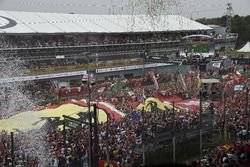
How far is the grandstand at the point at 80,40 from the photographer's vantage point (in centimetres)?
3828

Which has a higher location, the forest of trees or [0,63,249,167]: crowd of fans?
the forest of trees

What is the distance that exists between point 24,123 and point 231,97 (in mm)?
11752

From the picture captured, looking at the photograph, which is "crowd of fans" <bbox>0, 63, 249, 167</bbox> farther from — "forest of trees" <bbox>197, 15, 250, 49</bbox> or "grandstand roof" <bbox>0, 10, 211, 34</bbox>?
"forest of trees" <bbox>197, 15, 250, 49</bbox>

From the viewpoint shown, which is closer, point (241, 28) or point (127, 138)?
point (127, 138)

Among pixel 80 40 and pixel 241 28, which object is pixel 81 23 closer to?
pixel 80 40

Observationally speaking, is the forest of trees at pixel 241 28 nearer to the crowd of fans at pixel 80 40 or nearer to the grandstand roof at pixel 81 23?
the grandstand roof at pixel 81 23

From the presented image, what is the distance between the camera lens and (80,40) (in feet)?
151

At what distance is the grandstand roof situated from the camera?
134 feet

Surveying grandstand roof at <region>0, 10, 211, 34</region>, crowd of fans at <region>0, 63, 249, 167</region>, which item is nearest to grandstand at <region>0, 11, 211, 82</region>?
grandstand roof at <region>0, 10, 211, 34</region>

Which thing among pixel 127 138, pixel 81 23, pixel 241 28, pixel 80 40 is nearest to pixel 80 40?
pixel 80 40

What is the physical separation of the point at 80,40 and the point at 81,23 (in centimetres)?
259

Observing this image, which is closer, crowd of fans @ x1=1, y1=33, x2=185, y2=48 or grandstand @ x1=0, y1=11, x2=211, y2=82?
grandstand @ x1=0, y1=11, x2=211, y2=82

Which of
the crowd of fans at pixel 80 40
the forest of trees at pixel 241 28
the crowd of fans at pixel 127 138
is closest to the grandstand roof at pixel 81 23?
the crowd of fans at pixel 80 40

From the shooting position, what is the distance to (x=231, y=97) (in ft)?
74.3
